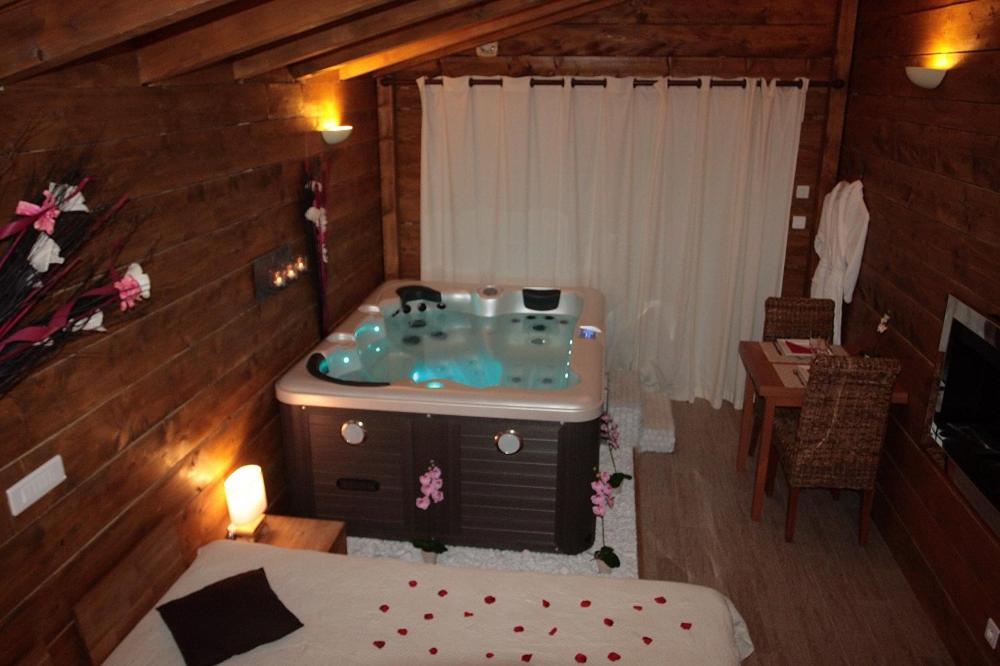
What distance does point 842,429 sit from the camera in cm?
335

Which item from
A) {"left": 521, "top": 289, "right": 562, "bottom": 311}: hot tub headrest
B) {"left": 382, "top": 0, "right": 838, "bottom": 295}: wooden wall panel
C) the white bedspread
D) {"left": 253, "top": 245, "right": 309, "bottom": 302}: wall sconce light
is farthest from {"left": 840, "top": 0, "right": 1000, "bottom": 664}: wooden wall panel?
{"left": 253, "top": 245, "right": 309, "bottom": 302}: wall sconce light

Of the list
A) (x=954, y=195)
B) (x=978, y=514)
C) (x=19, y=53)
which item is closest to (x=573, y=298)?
(x=954, y=195)

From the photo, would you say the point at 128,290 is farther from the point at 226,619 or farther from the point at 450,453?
the point at 450,453

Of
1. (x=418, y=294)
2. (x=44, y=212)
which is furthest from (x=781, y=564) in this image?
(x=44, y=212)

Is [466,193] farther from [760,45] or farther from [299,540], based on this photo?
[299,540]

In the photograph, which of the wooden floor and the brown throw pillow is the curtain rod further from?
the brown throw pillow

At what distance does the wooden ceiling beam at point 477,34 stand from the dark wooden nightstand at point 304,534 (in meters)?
2.21

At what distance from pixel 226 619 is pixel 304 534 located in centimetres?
77

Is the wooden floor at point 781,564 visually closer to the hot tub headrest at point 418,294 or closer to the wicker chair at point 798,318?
the wicker chair at point 798,318

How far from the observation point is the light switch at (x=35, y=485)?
6.52 feet

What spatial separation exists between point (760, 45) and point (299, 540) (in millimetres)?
3791

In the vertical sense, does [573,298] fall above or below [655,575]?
above

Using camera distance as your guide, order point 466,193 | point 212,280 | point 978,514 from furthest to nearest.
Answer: point 466,193 < point 212,280 < point 978,514

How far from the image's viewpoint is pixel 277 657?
2244mm
